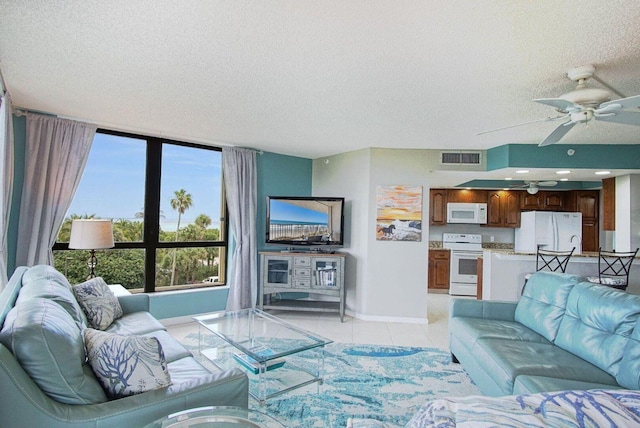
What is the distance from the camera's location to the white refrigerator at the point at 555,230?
255 inches

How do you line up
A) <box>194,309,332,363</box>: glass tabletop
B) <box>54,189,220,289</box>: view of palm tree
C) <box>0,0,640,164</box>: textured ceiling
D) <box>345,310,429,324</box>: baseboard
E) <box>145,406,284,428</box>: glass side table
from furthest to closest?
<box>345,310,429,324</box>: baseboard < <box>54,189,220,289</box>: view of palm tree < <box>194,309,332,363</box>: glass tabletop < <box>0,0,640,164</box>: textured ceiling < <box>145,406,284,428</box>: glass side table

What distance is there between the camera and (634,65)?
223 centimetres

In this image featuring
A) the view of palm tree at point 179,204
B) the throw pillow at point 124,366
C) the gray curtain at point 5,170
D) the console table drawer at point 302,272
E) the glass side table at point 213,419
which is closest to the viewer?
the glass side table at point 213,419

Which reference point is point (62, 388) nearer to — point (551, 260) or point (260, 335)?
point (260, 335)

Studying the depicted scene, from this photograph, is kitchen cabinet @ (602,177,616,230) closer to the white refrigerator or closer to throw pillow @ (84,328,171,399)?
the white refrigerator

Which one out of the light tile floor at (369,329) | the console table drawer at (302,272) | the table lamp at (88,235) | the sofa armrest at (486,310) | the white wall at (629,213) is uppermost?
the white wall at (629,213)

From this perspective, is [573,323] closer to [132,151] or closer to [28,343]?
[28,343]

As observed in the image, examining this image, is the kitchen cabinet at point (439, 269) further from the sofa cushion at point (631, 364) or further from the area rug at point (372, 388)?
the sofa cushion at point (631, 364)

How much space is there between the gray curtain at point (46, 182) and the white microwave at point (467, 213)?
6.08m

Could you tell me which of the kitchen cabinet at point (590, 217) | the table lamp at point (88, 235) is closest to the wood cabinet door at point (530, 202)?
the kitchen cabinet at point (590, 217)

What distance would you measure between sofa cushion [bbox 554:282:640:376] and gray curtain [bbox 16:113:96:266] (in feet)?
15.1

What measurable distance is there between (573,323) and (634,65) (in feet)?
5.80

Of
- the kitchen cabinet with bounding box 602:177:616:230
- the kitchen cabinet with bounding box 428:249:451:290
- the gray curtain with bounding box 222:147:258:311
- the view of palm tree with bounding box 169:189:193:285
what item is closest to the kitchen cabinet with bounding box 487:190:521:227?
the kitchen cabinet with bounding box 428:249:451:290

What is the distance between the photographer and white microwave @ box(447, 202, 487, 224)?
6844 millimetres
